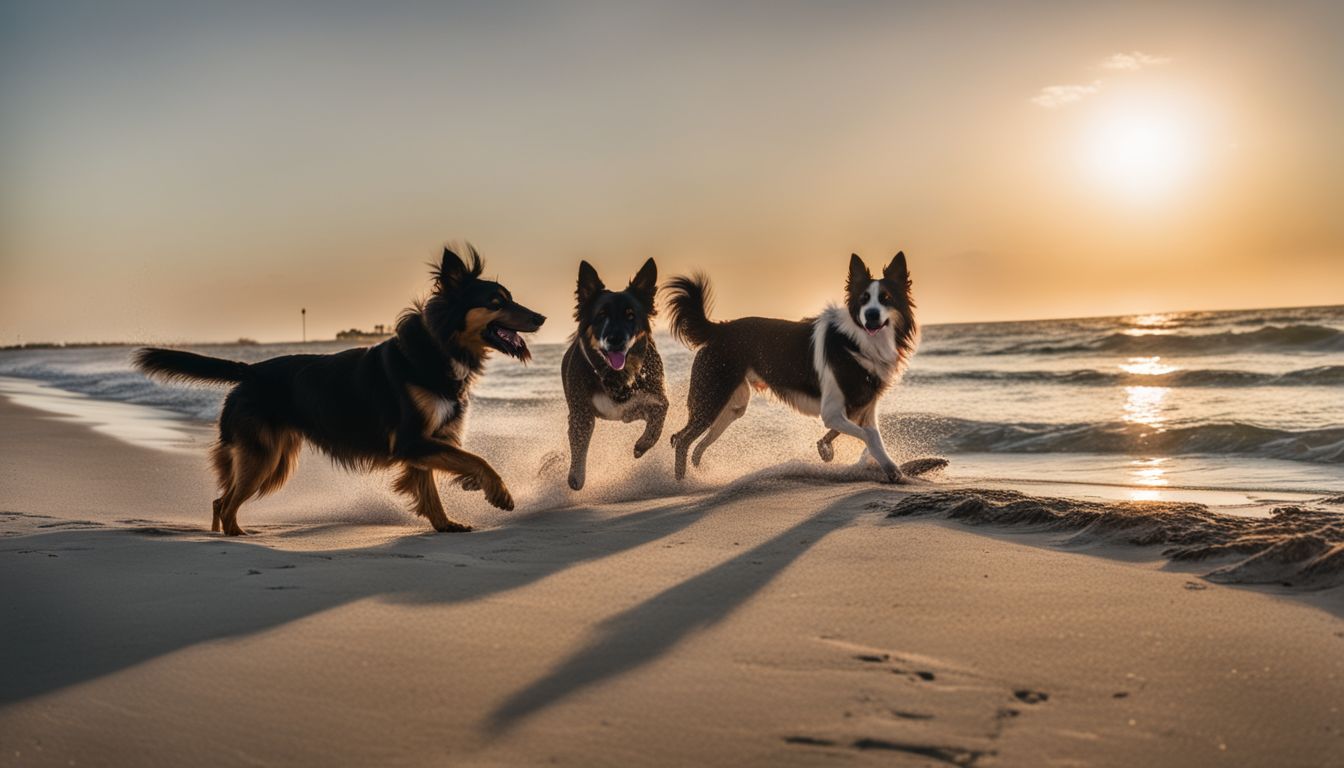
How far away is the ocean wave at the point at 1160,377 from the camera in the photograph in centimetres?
1688

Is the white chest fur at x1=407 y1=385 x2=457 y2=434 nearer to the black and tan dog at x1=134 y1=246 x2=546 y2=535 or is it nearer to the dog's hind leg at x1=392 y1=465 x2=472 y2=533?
the black and tan dog at x1=134 y1=246 x2=546 y2=535

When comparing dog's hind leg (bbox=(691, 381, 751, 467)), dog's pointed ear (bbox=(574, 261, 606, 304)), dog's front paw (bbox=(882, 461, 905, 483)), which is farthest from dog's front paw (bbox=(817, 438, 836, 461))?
dog's pointed ear (bbox=(574, 261, 606, 304))

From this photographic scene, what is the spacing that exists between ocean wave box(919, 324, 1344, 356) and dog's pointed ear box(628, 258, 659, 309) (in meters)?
19.9

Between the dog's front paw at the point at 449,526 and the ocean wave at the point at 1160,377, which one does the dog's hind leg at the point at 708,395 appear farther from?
the ocean wave at the point at 1160,377

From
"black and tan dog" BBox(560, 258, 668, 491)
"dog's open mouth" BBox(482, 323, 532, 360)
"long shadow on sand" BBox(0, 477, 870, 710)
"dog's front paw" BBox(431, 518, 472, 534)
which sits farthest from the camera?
"black and tan dog" BBox(560, 258, 668, 491)

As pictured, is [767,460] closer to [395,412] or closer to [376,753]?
[395,412]

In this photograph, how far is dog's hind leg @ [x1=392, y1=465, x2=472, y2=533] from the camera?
5922mm

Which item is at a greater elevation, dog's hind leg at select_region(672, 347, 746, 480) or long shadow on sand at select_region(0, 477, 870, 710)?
dog's hind leg at select_region(672, 347, 746, 480)

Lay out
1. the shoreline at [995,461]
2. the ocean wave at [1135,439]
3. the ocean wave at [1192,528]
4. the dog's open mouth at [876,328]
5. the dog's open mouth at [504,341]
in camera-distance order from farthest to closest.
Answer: the ocean wave at [1135,439] < the dog's open mouth at [876,328] < the shoreline at [995,461] < the dog's open mouth at [504,341] < the ocean wave at [1192,528]

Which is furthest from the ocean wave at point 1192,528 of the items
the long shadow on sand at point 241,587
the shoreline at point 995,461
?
the shoreline at point 995,461

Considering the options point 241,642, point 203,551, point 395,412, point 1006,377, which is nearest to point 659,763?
point 241,642

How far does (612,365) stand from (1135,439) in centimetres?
604

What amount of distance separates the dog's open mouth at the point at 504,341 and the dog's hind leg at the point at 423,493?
2.83 ft

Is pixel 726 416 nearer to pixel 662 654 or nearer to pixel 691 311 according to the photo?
pixel 691 311
